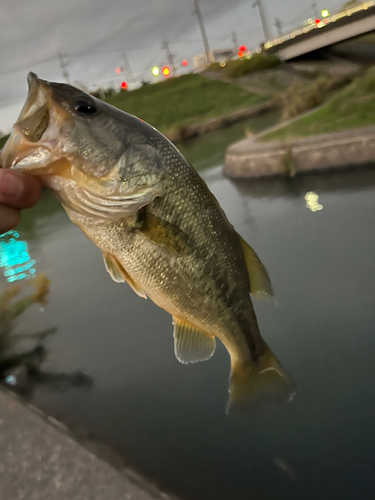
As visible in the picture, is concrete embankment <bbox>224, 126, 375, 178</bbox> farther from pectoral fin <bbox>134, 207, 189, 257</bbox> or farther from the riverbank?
pectoral fin <bbox>134, 207, 189, 257</bbox>

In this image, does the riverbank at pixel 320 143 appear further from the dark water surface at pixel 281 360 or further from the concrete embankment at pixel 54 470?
the concrete embankment at pixel 54 470

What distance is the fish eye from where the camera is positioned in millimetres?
1102

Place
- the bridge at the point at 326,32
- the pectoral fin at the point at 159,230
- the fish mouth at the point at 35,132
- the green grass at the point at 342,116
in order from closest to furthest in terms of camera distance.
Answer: the fish mouth at the point at 35,132 < the pectoral fin at the point at 159,230 < the green grass at the point at 342,116 < the bridge at the point at 326,32

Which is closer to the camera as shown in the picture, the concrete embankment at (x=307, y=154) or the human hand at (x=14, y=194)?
the human hand at (x=14, y=194)

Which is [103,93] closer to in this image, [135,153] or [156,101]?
[156,101]

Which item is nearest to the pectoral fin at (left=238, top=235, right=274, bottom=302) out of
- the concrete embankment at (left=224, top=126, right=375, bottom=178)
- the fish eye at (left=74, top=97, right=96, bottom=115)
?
the fish eye at (left=74, top=97, right=96, bottom=115)

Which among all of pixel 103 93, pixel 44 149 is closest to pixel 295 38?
pixel 103 93

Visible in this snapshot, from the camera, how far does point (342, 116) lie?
648 cm

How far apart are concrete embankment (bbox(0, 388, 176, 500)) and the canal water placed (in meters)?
0.50

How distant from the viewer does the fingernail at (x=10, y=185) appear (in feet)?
3.45

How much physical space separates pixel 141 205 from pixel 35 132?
37 centimetres

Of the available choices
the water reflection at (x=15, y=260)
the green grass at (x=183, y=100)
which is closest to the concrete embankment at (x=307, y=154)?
the water reflection at (x=15, y=260)

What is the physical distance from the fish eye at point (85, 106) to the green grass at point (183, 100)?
17.4m

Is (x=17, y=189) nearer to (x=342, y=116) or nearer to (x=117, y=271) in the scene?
(x=117, y=271)
